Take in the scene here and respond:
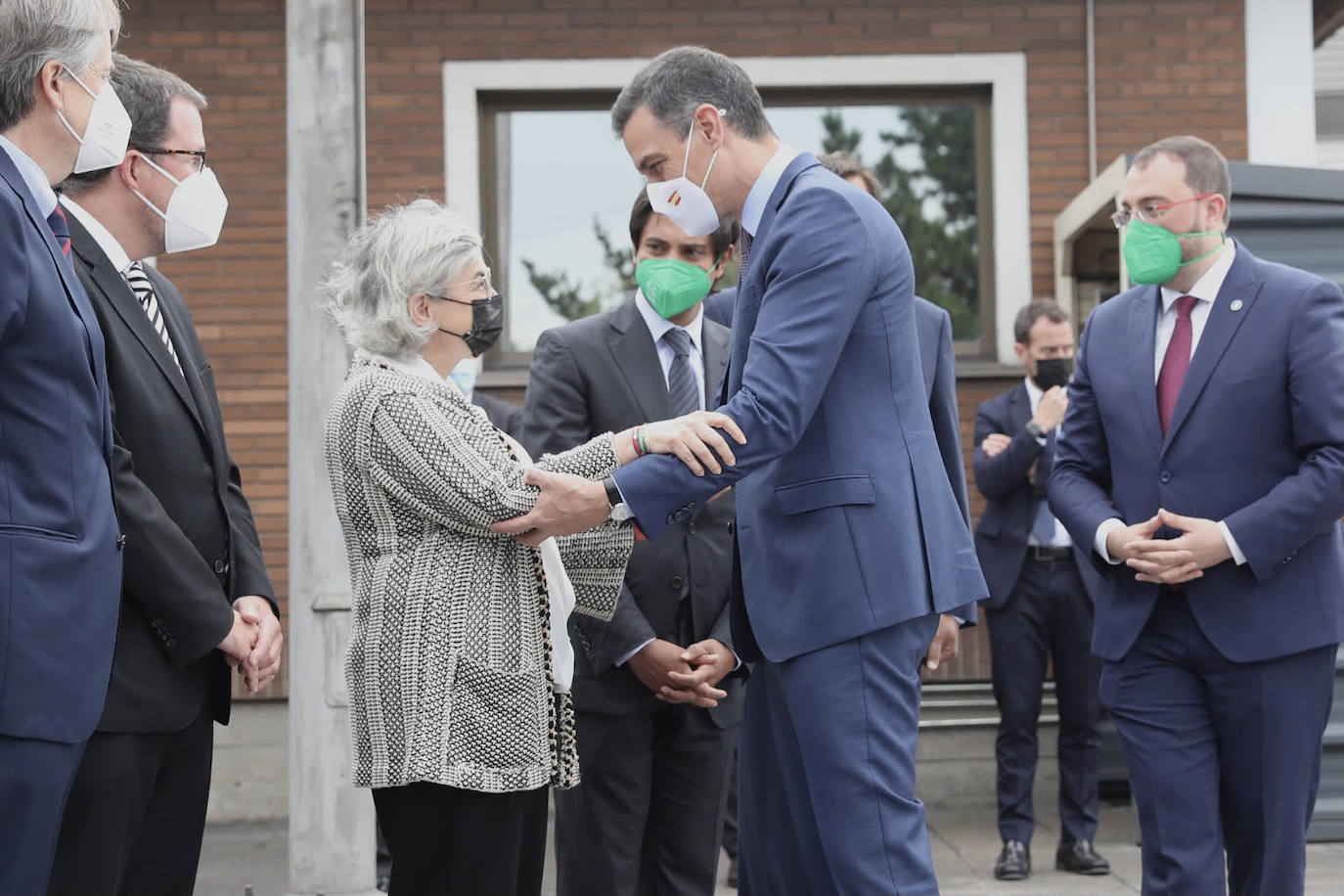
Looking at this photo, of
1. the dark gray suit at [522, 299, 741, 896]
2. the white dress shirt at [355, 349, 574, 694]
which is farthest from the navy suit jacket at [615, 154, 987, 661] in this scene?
the dark gray suit at [522, 299, 741, 896]

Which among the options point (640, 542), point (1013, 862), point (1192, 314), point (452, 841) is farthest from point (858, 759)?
point (1013, 862)

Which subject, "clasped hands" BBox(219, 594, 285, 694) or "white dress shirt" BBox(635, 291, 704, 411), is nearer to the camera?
"clasped hands" BBox(219, 594, 285, 694)

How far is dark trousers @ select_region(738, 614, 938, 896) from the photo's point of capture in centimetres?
338

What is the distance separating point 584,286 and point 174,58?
2502mm

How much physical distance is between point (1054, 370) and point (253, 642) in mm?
4574

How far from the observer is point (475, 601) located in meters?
3.48

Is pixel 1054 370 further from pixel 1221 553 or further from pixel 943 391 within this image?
pixel 1221 553

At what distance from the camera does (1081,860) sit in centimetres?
688

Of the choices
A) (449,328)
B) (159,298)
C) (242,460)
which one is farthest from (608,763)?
(242,460)

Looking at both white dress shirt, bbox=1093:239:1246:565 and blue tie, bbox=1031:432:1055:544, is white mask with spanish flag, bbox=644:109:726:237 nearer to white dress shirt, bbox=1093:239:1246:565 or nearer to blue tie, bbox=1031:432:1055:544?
white dress shirt, bbox=1093:239:1246:565

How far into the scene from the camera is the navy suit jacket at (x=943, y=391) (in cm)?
459

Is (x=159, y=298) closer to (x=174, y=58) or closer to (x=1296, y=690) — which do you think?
(x=1296, y=690)

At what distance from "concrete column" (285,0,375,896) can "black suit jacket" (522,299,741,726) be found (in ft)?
3.90

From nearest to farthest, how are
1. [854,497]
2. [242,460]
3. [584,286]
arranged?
[854,497], [242,460], [584,286]
